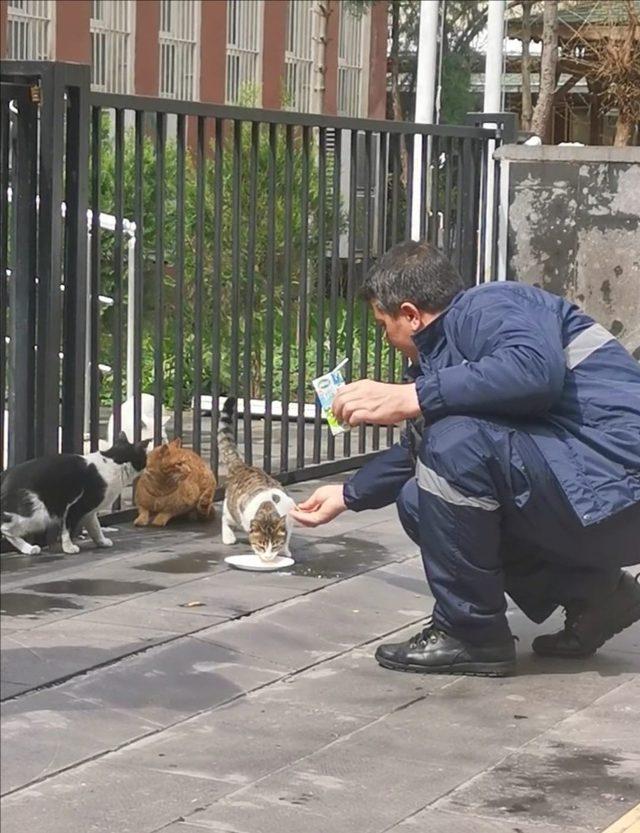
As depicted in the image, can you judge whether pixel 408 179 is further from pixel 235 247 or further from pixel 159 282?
pixel 159 282

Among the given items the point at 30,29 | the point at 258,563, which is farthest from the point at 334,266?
the point at 30,29

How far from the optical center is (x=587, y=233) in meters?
8.90

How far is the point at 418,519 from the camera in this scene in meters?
4.41

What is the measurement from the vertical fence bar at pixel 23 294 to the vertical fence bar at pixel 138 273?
67 centimetres

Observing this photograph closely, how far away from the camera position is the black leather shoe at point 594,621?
4.59 meters

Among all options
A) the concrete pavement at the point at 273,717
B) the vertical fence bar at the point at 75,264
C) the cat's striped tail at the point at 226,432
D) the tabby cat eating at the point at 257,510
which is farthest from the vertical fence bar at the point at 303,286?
the concrete pavement at the point at 273,717

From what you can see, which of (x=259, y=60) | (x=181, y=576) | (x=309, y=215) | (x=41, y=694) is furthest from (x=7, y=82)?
(x=259, y=60)

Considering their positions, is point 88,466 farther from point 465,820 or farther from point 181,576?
point 465,820

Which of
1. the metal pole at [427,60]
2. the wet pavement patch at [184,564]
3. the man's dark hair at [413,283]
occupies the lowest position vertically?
the wet pavement patch at [184,564]

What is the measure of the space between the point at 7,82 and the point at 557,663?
8.18ft

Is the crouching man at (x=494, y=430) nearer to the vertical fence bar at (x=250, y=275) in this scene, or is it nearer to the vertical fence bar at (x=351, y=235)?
the vertical fence bar at (x=250, y=275)

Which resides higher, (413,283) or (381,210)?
(381,210)

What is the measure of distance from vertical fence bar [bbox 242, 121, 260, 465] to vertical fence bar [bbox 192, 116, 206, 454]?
25cm

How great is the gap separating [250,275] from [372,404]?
2.76 metres
